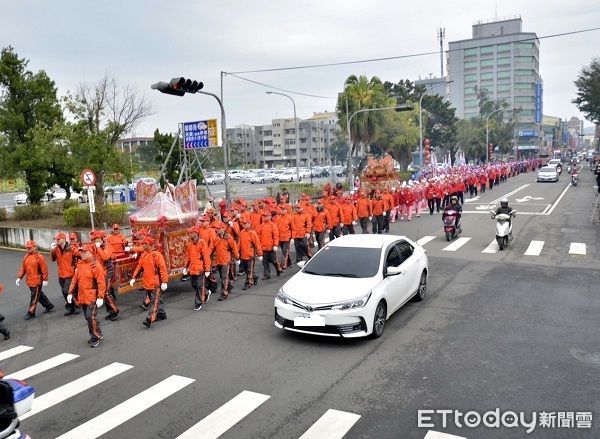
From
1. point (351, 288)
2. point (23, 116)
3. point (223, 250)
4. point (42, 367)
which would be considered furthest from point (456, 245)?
point (23, 116)

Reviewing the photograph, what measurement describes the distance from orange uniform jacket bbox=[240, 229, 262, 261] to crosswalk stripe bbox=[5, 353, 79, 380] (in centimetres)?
484

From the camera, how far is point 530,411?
609 centimetres

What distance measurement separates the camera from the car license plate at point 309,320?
27.0ft

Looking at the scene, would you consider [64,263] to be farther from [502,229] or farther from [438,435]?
[502,229]

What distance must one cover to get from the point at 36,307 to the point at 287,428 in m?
8.07

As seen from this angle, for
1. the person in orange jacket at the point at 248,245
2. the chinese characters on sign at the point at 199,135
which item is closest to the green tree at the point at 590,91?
the chinese characters on sign at the point at 199,135

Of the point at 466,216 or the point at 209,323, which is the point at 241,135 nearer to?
the point at 466,216

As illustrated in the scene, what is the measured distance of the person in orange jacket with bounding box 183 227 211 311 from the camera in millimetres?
10852

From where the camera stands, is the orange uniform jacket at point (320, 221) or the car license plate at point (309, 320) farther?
the orange uniform jacket at point (320, 221)

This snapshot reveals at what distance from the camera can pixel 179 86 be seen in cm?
1591

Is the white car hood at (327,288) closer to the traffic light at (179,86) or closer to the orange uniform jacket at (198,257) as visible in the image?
the orange uniform jacket at (198,257)

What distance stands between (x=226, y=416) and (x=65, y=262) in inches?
276

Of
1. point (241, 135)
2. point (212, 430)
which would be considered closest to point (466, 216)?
point (212, 430)

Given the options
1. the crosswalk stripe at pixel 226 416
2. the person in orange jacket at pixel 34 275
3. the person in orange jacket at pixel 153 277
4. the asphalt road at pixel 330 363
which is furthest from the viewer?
the person in orange jacket at pixel 34 275
